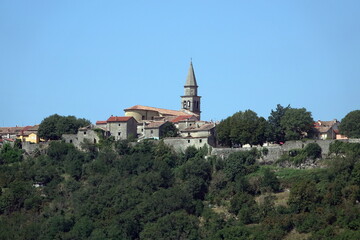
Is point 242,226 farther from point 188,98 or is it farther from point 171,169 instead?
point 188,98

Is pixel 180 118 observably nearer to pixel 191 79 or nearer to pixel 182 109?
pixel 182 109

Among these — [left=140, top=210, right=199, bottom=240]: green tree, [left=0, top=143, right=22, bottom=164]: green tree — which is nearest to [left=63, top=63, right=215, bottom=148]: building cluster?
[left=0, top=143, right=22, bottom=164]: green tree

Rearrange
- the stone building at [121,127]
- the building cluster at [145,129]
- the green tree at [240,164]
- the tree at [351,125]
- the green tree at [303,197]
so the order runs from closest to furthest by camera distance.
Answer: the green tree at [303,197] < the green tree at [240,164] < the tree at [351,125] < the building cluster at [145,129] < the stone building at [121,127]

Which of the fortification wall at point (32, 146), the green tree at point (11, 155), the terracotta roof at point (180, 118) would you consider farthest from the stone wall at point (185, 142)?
the green tree at point (11, 155)

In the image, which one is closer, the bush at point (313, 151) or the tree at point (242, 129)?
the bush at point (313, 151)

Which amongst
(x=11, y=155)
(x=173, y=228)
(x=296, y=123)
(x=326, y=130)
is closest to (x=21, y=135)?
(x=11, y=155)

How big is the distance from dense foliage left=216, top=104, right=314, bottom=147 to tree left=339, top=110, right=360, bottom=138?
2.97m

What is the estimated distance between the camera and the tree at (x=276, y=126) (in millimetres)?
82062

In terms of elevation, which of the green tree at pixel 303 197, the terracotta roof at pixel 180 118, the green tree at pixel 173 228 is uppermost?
the terracotta roof at pixel 180 118

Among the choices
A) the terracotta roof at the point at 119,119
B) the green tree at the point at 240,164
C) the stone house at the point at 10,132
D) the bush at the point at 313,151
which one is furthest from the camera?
the stone house at the point at 10,132

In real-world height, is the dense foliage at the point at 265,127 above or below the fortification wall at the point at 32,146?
above

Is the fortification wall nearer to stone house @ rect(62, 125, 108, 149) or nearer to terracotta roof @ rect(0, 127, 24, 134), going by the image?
stone house @ rect(62, 125, 108, 149)

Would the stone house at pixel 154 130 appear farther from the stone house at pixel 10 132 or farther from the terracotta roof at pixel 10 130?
the terracotta roof at pixel 10 130

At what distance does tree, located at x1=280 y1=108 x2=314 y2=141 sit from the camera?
8300 centimetres
